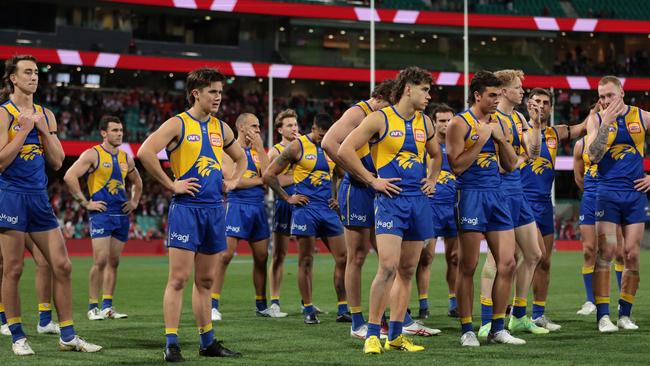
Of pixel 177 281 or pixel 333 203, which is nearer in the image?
pixel 177 281

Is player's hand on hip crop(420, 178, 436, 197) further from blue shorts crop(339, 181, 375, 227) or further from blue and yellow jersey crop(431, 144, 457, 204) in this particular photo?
blue and yellow jersey crop(431, 144, 457, 204)

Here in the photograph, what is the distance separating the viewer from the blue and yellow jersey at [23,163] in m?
9.39

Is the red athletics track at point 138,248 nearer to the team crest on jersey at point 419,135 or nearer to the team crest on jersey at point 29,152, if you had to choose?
the team crest on jersey at point 29,152

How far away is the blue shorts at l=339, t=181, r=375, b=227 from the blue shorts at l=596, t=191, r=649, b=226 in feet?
8.78

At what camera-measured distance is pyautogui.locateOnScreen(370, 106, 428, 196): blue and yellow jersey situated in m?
9.36

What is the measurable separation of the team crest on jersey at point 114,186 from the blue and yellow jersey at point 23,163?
4.35m

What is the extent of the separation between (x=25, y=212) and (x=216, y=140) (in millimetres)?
1955

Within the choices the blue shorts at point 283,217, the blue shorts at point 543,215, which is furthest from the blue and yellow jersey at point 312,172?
the blue shorts at point 543,215

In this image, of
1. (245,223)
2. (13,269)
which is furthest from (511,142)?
(13,269)

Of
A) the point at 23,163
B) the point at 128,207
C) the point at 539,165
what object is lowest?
the point at 128,207

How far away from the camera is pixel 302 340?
34.8 ft

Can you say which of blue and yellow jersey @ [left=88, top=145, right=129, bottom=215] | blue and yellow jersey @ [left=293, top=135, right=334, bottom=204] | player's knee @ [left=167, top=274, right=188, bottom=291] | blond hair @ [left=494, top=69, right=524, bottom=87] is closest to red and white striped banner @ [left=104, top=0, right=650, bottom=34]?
blue and yellow jersey @ [left=88, top=145, right=129, bottom=215]

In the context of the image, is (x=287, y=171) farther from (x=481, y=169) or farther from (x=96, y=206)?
(x=481, y=169)

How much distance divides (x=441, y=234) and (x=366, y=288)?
558 centimetres
